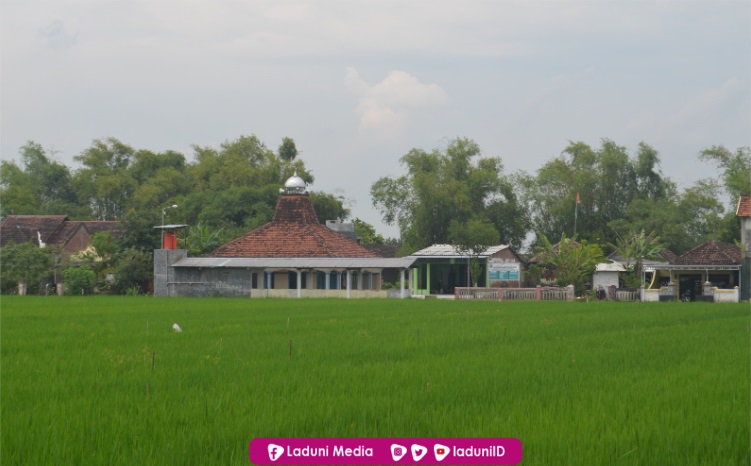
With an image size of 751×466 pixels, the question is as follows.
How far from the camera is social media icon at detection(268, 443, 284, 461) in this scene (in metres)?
7.83

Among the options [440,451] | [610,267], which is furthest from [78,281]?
[440,451]

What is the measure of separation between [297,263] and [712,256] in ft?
73.5

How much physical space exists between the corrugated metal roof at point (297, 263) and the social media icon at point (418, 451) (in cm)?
4526

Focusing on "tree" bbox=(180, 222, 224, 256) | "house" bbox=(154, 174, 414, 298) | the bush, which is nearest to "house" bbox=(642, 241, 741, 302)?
"house" bbox=(154, 174, 414, 298)

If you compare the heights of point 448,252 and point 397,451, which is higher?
point 448,252

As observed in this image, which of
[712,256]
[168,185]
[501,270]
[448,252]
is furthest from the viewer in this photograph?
[168,185]

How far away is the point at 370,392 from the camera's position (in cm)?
1156

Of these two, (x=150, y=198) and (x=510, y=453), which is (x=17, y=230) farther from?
(x=510, y=453)

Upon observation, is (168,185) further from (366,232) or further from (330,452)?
(330,452)

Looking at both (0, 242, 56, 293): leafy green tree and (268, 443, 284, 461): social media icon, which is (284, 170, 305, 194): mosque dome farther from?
(268, 443, 284, 461): social media icon

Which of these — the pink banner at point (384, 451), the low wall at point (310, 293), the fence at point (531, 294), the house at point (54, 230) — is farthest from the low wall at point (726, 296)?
the pink banner at point (384, 451)

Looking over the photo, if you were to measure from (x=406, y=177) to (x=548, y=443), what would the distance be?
69.4m

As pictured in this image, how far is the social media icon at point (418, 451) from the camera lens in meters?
7.99

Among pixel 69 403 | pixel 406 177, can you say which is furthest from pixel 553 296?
pixel 69 403
